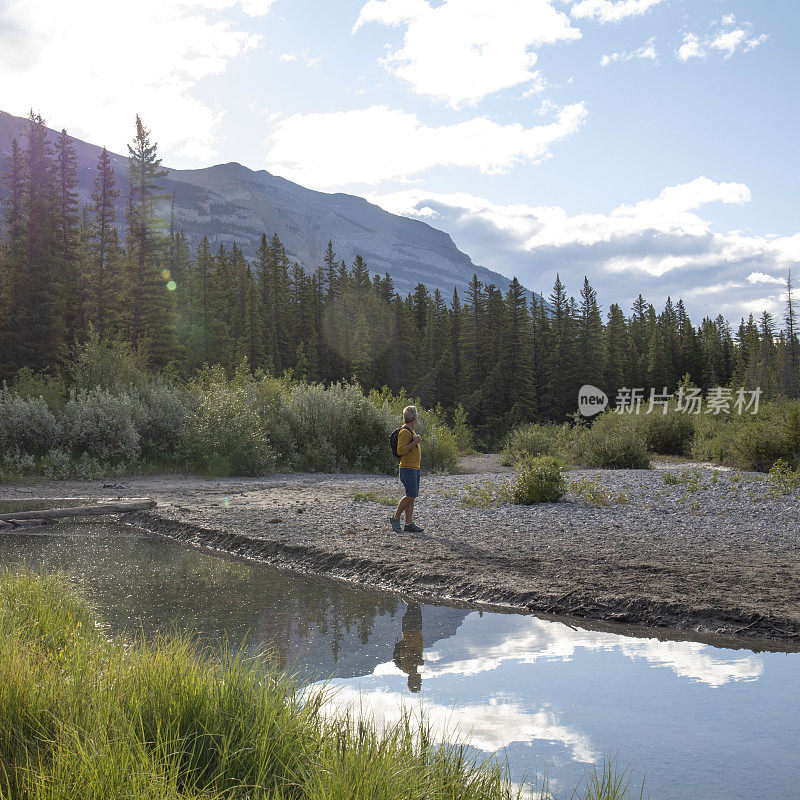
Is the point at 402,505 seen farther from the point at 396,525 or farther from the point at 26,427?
the point at 26,427

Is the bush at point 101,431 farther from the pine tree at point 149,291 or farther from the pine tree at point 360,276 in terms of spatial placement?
the pine tree at point 360,276

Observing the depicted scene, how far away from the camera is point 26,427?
17.7 metres

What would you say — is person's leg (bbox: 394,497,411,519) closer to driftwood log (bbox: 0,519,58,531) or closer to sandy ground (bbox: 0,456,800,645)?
sandy ground (bbox: 0,456,800,645)

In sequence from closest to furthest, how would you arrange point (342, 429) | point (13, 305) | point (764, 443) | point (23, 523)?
1. point (23, 523)
2. point (764, 443)
3. point (342, 429)
4. point (13, 305)

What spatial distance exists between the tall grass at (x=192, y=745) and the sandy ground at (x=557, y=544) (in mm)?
3434

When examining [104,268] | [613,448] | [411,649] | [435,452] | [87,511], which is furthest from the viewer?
[104,268]

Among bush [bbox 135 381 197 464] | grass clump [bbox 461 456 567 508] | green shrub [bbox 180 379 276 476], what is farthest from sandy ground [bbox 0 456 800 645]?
bush [bbox 135 381 197 464]

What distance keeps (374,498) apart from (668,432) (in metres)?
16.1

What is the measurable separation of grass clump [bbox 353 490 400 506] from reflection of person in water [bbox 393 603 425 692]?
6.22m

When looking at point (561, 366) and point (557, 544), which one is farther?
point (561, 366)

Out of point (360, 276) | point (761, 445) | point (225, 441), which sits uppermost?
point (360, 276)

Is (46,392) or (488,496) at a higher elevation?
(46,392)

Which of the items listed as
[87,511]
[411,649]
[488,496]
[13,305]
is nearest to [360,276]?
[13,305]

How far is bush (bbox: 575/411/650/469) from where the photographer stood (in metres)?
20.7
